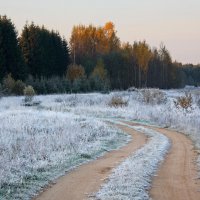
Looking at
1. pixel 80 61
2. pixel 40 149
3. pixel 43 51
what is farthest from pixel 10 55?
pixel 40 149

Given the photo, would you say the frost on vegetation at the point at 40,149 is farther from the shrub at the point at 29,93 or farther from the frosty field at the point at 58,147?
the shrub at the point at 29,93

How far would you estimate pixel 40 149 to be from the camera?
1568 centimetres

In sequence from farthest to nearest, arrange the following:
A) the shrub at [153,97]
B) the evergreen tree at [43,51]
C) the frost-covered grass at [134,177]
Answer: the evergreen tree at [43,51] < the shrub at [153,97] < the frost-covered grass at [134,177]

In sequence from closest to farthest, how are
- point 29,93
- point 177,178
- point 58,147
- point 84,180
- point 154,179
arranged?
1. point 84,180
2. point 154,179
3. point 177,178
4. point 58,147
5. point 29,93

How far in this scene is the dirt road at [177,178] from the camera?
9.87m

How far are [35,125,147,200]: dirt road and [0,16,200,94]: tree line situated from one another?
37.5m

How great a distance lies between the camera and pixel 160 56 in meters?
118

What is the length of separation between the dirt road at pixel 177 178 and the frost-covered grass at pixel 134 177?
23 cm

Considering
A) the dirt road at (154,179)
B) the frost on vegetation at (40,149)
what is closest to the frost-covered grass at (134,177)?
the dirt road at (154,179)

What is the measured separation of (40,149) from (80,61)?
251 feet

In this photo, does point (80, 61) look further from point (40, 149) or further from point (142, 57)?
point (40, 149)

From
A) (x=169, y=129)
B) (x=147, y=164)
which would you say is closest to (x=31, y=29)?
(x=169, y=129)

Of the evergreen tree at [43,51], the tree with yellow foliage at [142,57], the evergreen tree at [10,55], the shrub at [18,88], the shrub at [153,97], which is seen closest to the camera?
the shrub at [153,97]

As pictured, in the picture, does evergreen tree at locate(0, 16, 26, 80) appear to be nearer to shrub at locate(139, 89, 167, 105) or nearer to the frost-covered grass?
shrub at locate(139, 89, 167, 105)
